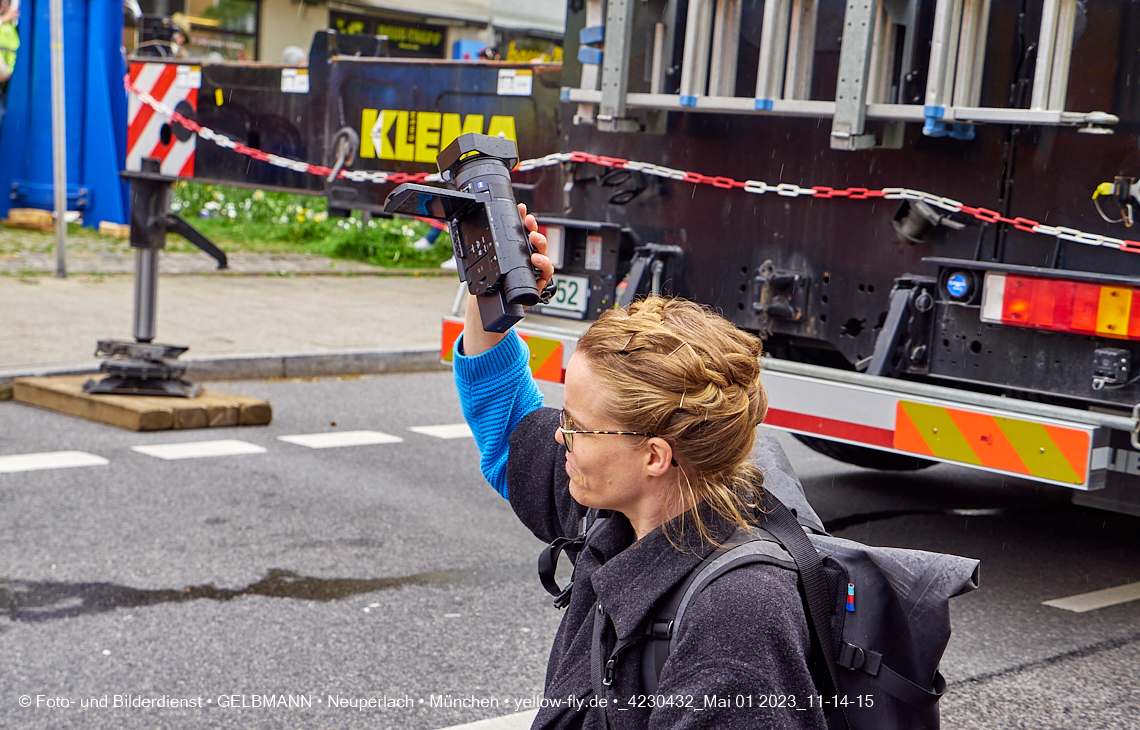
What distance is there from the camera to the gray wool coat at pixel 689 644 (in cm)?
155

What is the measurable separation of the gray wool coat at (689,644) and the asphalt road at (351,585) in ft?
5.38

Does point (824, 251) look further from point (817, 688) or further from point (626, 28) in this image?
point (817, 688)

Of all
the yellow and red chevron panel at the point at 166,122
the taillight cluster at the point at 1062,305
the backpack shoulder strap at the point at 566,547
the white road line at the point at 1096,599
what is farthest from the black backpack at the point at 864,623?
the yellow and red chevron panel at the point at 166,122

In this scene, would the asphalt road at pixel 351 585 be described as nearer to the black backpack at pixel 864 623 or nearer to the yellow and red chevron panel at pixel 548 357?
the yellow and red chevron panel at pixel 548 357


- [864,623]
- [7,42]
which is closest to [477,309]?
[864,623]

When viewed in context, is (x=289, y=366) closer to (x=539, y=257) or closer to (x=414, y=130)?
(x=414, y=130)

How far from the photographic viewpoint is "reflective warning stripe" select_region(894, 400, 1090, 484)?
392 centimetres

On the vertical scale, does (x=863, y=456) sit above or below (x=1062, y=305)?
below

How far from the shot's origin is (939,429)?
4.19 metres

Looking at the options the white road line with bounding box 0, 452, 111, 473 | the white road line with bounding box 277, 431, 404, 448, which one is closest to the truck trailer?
the white road line with bounding box 277, 431, 404, 448

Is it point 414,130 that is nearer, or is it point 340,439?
point 414,130

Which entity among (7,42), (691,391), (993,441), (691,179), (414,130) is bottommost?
(993,441)

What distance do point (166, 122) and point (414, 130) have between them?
5.49 feet

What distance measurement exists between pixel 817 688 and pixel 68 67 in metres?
12.8
